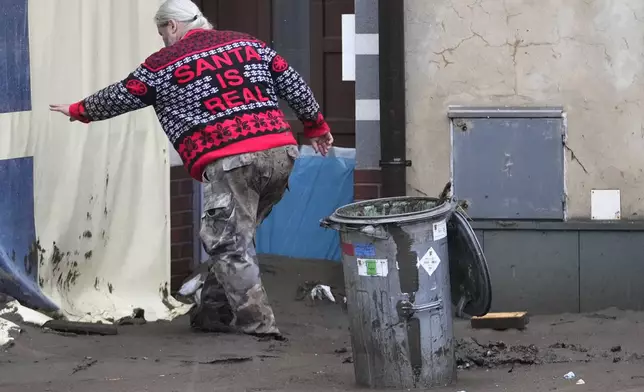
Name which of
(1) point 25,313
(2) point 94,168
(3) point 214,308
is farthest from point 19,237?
(3) point 214,308

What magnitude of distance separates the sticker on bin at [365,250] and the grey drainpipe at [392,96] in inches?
102

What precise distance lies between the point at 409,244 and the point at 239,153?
5.08 feet

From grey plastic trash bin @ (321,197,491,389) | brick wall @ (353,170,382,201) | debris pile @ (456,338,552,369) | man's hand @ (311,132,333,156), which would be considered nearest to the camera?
grey plastic trash bin @ (321,197,491,389)

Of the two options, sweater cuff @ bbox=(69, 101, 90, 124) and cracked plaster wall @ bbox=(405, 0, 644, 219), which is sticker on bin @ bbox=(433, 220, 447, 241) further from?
cracked plaster wall @ bbox=(405, 0, 644, 219)

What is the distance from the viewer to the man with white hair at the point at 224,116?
6.34 m

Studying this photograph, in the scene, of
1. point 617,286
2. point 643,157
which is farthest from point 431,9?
point 617,286

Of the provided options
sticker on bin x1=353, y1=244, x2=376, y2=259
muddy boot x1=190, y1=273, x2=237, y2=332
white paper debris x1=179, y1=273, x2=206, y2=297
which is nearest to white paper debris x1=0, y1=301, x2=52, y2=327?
muddy boot x1=190, y1=273, x2=237, y2=332

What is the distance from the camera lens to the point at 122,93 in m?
6.36

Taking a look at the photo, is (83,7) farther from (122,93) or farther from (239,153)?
(239,153)

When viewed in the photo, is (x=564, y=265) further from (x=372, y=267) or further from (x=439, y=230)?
(x=372, y=267)

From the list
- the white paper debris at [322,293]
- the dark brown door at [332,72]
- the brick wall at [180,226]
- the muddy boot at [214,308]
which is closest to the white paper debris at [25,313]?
the muddy boot at [214,308]

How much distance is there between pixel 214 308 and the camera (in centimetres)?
682

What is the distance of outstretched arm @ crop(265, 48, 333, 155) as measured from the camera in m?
6.60

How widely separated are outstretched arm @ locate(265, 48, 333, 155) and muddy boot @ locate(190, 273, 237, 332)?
96 cm
